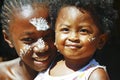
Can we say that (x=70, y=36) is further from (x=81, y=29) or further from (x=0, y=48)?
(x=0, y=48)

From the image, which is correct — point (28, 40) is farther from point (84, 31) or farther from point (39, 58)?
point (84, 31)

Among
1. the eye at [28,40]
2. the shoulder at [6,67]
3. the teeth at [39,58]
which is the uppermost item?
the eye at [28,40]

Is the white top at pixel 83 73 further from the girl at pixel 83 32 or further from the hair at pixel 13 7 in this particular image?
the hair at pixel 13 7

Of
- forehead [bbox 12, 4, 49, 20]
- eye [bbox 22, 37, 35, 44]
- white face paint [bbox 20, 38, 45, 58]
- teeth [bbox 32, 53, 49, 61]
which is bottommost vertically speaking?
teeth [bbox 32, 53, 49, 61]

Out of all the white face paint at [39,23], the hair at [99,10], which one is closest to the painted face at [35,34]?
the white face paint at [39,23]

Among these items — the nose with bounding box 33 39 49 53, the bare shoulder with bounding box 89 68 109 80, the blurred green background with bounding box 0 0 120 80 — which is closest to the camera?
the bare shoulder with bounding box 89 68 109 80

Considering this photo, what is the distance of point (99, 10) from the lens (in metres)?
1.18

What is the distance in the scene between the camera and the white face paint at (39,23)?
1.28 meters

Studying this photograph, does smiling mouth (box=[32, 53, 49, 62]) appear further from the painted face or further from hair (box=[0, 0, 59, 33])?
hair (box=[0, 0, 59, 33])

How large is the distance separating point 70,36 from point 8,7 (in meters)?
0.28

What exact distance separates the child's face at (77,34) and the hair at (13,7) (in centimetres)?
6

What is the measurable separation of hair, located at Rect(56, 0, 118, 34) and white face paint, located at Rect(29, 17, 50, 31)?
0.11 meters

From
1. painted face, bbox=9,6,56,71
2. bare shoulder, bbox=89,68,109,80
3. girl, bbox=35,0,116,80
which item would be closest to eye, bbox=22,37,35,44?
painted face, bbox=9,6,56,71

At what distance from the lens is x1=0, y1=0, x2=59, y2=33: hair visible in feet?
4.11
